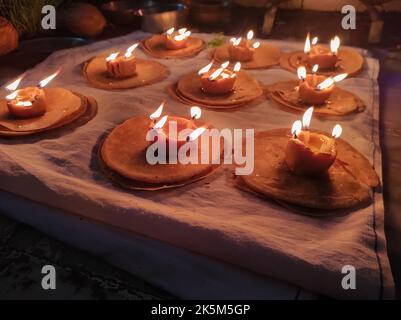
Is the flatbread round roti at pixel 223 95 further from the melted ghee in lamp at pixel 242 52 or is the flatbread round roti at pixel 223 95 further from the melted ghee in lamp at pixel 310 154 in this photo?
the melted ghee in lamp at pixel 310 154

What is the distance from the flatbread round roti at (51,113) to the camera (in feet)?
7.96

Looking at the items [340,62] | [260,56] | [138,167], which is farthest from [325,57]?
[138,167]

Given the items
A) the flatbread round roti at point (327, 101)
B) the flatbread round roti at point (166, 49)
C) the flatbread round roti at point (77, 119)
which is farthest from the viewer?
the flatbread round roti at point (166, 49)

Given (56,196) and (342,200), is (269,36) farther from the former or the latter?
(56,196)

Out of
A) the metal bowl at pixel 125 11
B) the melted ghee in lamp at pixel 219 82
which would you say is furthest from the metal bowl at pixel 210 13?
the melted ghee in lamp at pixel 219 82

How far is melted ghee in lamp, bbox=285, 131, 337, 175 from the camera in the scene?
192cm

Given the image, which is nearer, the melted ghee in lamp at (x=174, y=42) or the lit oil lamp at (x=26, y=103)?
the lit oil lamp at (x=26, y=103)

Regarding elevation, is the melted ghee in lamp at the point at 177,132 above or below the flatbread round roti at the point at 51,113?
above

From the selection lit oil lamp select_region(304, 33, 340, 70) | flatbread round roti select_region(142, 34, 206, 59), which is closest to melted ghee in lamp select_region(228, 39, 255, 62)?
flatbread round roti select_region(142, 34, 206, 59)

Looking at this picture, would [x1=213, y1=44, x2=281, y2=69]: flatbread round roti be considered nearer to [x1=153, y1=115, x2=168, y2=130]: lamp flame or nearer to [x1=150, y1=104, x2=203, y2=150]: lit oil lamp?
[x1=150, y1=104, x2=203, y2=150]: lit oil lamp

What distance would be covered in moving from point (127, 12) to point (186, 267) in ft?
12.8

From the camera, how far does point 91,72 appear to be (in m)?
3.30

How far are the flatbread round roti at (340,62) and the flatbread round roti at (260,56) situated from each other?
3.7 inches
